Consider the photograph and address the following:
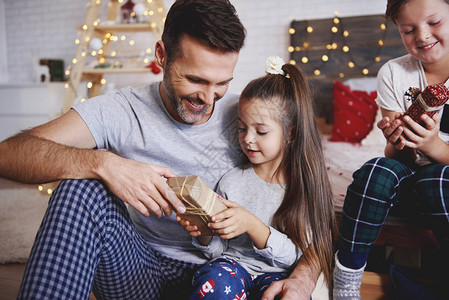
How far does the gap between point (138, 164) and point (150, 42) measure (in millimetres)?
3209

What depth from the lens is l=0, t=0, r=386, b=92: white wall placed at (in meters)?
3.28

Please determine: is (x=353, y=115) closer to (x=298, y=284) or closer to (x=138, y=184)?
(x=298, y=284)

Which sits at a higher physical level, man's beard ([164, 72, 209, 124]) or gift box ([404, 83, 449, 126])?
gift box ([404, 83, 449, 126])

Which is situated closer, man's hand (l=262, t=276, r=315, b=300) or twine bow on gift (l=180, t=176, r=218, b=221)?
twine bow on gift (l=180, t=176, r=218, b=221)

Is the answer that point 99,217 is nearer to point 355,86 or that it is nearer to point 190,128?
point 190,128

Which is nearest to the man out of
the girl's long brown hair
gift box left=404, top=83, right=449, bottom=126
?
the girl's long brown hair

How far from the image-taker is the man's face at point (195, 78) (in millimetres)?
1094

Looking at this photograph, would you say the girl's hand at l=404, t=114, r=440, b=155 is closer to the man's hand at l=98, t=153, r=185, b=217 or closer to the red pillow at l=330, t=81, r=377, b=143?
the man's hand at l=98, t=153, r=185, b=217

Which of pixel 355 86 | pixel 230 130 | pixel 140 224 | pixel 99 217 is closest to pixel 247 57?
pixel 355 86

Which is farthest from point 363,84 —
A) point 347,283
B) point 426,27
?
point 347,283

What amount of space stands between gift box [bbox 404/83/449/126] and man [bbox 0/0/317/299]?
21.5 inches

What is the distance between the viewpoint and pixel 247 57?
3545 mm

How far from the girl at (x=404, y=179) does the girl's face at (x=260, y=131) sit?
0.86 ft

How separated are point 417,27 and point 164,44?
78 centimetres
